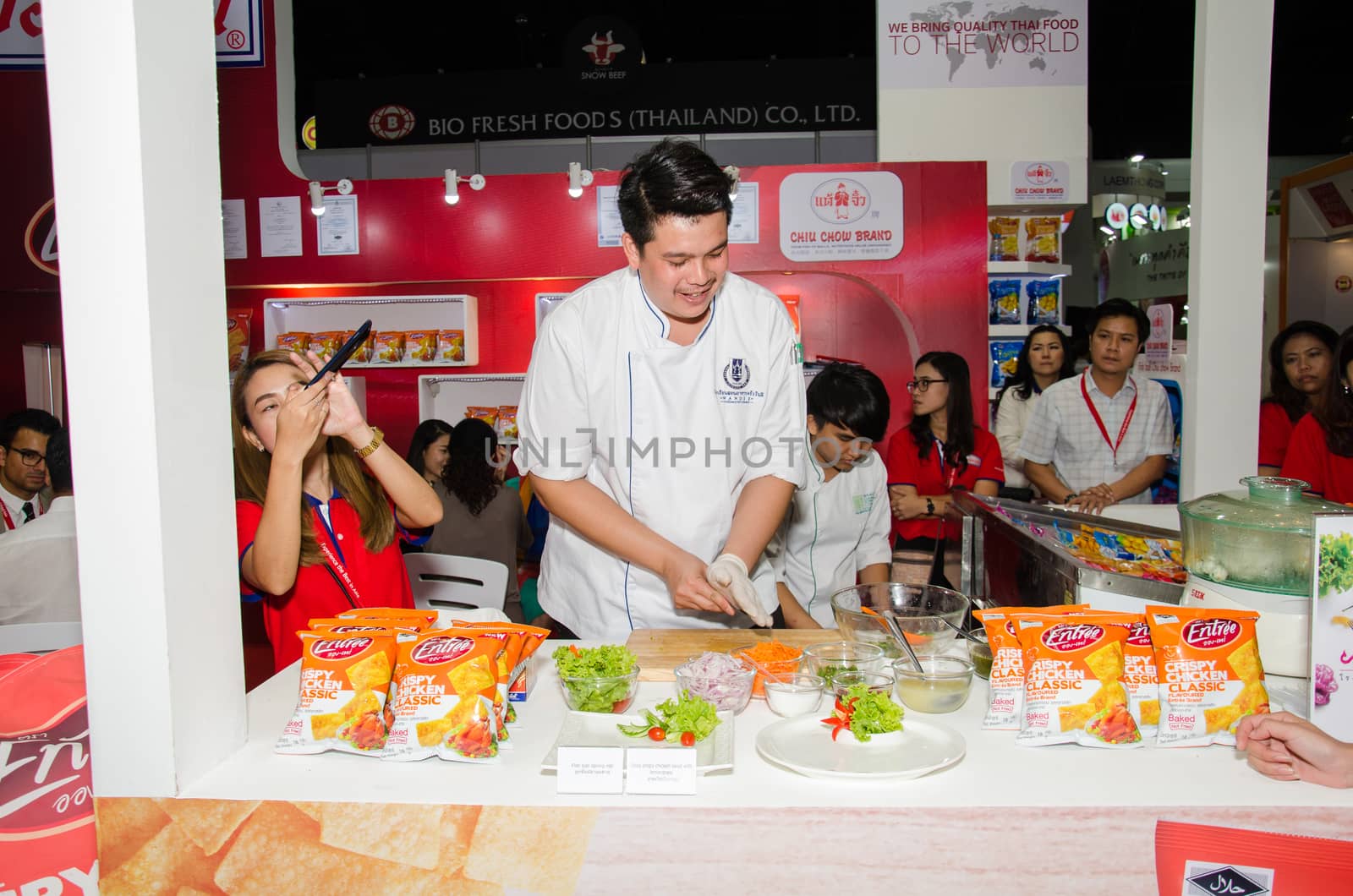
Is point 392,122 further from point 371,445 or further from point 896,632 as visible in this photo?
point 896,632

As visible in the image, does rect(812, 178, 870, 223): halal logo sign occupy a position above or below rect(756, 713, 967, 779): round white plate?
above

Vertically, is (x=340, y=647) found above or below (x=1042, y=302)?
below

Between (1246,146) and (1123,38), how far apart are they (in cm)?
1023

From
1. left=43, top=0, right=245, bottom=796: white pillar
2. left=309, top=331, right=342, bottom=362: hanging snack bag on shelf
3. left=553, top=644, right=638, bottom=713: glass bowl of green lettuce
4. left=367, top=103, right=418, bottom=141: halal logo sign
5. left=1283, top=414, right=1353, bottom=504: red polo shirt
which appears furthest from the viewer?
left=367, top=103, right=418, bottom=141: halal logo sign

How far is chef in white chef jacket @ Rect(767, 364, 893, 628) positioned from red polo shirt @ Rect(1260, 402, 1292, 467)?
1.80 meters

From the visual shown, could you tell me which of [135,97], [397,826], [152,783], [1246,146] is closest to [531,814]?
[397,826]

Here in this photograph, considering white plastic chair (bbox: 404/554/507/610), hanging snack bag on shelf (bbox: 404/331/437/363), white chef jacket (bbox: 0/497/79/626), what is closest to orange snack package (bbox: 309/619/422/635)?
white chef jacket (bbox: 0/497/79/626)

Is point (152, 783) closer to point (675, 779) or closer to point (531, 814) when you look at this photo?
point (531, 814)

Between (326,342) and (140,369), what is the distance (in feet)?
14.9

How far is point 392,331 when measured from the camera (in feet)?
18.6

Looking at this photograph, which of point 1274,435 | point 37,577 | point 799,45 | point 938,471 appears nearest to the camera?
point 37,577

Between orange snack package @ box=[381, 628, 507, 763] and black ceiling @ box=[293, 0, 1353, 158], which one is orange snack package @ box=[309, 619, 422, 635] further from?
black ceiling @ box=[293, 0, 1353, 158]

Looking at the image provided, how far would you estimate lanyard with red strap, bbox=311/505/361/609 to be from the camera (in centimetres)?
203

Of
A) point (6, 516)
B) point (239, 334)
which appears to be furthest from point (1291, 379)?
point (239, 334)
